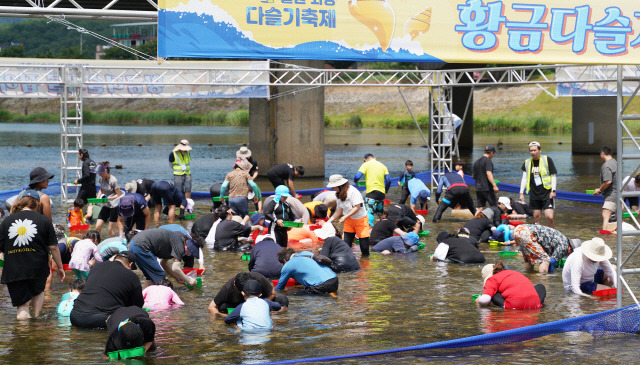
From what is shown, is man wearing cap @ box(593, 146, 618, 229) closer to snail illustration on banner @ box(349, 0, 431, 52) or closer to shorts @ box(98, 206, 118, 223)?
snail illustration on banner @ box(349, 0, 431, 52)

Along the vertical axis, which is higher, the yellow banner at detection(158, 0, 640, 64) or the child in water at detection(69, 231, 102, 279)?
the yellow banner at detection(158, 0, 640, 64)

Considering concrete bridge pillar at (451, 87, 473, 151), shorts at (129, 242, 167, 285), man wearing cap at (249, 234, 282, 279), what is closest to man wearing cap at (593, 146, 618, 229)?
man wearing cap at (249, 234, 282, 279)

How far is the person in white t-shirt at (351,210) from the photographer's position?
42.6 feet

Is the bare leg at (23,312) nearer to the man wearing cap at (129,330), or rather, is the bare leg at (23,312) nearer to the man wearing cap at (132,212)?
the man wearing cap at (129,330)

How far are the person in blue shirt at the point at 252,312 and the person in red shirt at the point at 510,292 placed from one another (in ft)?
9.23

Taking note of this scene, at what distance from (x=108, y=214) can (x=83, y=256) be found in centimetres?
464

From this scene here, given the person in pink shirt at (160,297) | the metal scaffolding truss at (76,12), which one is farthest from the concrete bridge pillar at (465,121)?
the person in pink shirt at (160,297)

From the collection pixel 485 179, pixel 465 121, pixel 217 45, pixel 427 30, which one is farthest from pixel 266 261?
pixel 465 121

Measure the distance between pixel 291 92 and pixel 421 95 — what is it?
52.5 meters

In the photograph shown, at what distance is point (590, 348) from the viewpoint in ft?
27.6

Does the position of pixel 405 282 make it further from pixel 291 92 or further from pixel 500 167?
pixel 500 167

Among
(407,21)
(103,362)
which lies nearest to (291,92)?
(407,21)

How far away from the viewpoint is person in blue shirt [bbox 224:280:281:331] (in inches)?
353

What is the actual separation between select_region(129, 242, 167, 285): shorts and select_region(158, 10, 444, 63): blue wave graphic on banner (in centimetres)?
319
